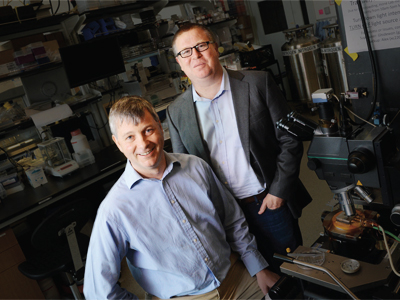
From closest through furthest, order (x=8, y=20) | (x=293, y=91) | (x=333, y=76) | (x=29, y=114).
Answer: (x=8, y=20) → (x=29, y=114) → (x=333, y=76) → (x=293, y=91)

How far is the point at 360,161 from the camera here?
3.23 ft

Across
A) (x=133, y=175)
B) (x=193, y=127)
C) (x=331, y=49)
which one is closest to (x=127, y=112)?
(x=133, y=175)

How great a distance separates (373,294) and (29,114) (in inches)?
114

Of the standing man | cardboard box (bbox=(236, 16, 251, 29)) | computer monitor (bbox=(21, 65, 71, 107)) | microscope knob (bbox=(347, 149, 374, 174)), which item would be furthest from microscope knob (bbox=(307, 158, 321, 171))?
cardboard box (bbox=(236, 16, 251, 29))

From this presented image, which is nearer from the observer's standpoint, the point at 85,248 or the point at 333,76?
the point at 85,248

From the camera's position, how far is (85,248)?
7.92 ft

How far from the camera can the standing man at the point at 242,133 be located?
157 centimetres

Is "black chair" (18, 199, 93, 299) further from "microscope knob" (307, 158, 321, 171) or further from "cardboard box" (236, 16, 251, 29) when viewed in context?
"cardboard box" (236, 16, 251, 29)

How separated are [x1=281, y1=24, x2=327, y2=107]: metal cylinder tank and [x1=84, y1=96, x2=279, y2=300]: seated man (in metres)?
4.14

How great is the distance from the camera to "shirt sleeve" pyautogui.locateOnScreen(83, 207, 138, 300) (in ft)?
4.25

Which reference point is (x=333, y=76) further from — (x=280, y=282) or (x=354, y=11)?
(x=280, y=282)

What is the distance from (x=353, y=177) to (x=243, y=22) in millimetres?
5570

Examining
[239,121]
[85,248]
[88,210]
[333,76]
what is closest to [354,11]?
[239,121]

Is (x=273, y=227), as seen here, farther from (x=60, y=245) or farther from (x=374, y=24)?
(x=60, y=245)
